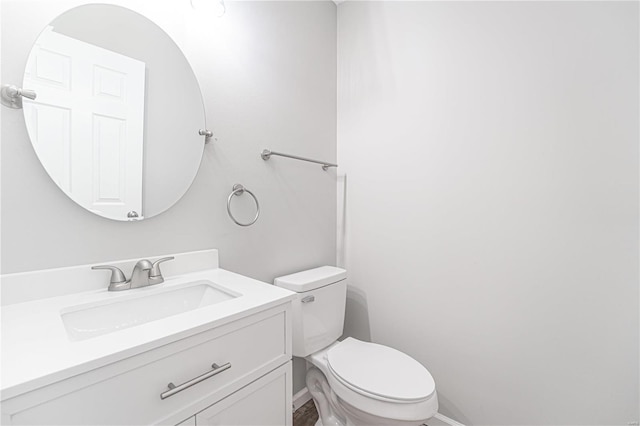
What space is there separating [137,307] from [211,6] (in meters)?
1.18

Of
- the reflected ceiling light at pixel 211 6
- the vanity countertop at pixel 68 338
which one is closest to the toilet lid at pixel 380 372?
the vanity countertop at pixel 68 338

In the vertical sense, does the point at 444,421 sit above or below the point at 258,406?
below

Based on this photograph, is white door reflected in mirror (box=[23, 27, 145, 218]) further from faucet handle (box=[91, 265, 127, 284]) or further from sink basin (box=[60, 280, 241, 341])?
sink basin (box=[60, 280, 241, 341])

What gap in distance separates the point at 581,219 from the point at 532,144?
0.36 meters

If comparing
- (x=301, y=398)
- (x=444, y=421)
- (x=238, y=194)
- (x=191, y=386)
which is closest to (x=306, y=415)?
(x=301, y=398)

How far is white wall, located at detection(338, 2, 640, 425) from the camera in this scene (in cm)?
105

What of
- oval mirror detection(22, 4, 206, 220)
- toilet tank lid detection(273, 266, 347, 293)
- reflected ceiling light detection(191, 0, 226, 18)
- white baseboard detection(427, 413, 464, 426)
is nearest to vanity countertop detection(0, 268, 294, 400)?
oval mirror detection(22, 4, 206, 220)

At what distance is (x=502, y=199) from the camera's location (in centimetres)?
127

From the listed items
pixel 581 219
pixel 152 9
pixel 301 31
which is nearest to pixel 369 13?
pixel 301 31

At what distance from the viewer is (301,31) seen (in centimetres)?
158

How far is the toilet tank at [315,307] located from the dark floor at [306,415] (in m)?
0.44

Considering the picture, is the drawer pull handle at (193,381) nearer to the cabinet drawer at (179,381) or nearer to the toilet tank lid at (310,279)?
the cabinet drawer at (179,381)

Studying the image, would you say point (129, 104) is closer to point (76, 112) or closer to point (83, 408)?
point (76, 112)

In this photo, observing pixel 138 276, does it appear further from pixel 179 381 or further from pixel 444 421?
pixel 444 421
